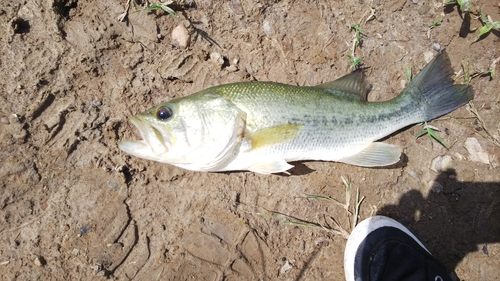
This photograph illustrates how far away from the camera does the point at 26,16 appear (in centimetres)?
320

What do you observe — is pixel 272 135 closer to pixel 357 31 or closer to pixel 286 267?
pixel 286 267

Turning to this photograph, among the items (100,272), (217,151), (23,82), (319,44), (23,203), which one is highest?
(319,44)

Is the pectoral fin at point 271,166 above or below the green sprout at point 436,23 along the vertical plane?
below

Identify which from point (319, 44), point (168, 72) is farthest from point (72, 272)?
point (319, 44)

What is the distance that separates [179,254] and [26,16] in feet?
9.07

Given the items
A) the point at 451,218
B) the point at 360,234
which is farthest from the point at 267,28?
the point at 451,218

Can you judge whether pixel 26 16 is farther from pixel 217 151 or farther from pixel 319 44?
pixel 319 44

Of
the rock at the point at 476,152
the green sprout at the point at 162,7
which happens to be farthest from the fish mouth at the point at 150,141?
the rock at the point at 476,152

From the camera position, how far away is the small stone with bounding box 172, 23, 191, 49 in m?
3.48

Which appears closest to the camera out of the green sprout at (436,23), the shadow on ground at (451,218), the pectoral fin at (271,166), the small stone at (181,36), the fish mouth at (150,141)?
the fish mouth at (150,141)

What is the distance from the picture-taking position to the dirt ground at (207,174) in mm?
3146

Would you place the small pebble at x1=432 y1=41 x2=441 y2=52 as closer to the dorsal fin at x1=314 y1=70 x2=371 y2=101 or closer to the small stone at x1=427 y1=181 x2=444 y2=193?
the dorsal fin at x1=314 y1=70 x2=371 y2=101

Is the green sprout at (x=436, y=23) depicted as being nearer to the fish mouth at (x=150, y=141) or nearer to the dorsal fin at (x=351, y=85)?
the dorsal fin at (x=351, y=85)

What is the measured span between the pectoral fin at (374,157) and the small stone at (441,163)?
0.65 meters
